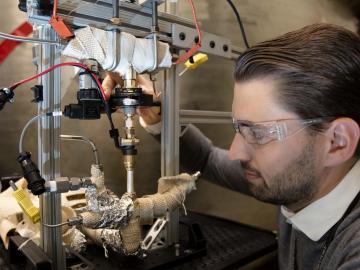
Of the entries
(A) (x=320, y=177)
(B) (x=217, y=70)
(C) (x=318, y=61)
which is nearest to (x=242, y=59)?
(C) (x=318, y=61)

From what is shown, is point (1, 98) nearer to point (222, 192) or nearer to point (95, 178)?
point (95, 178)

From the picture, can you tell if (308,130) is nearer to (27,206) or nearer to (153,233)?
(153,233)

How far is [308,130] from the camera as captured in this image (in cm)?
67

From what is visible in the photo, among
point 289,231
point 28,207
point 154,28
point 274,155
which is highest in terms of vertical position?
point 154,28

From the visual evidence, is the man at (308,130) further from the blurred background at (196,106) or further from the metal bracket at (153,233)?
the blurred background at (196,106)

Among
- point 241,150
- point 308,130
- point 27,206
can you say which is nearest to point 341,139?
point 308,130

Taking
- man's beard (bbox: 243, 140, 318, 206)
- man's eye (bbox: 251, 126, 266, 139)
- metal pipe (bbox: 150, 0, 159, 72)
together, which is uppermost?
metal pipe (bbox: 150, 0, 159, 72)

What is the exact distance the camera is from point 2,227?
2.68ft

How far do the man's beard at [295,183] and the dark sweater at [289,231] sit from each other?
10 cm

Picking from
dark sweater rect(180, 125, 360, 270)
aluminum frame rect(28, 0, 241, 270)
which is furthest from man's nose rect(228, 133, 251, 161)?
aluminum frame rect(28, 0, 241, 270)

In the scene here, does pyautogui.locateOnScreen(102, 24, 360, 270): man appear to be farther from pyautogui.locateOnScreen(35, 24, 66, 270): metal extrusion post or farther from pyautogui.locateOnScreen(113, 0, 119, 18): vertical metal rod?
pyautogui.locateOnScreen(35, 24, 66, 270): metal extrusion post

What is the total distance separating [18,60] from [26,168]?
0.77 meters

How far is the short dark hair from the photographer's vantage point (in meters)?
0.65

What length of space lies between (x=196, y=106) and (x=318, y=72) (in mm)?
731
